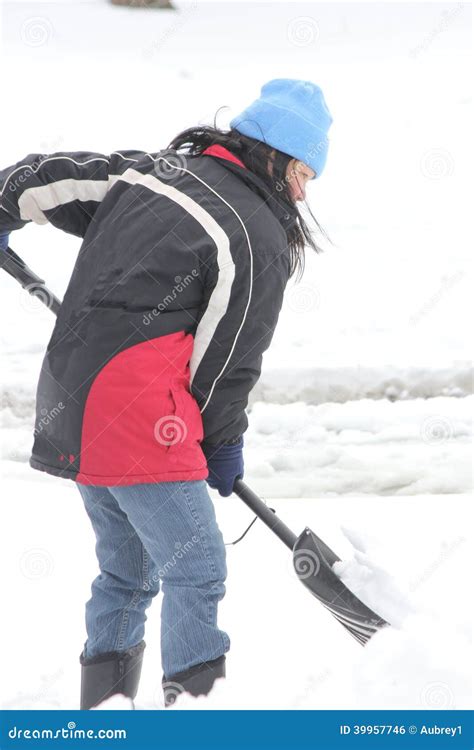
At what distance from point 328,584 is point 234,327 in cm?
82

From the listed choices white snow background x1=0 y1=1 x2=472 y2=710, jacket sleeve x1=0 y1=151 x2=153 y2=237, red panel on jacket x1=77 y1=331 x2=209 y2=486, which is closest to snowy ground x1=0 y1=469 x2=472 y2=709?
white snow background x1=0 y1=1 x2=472 y2=710

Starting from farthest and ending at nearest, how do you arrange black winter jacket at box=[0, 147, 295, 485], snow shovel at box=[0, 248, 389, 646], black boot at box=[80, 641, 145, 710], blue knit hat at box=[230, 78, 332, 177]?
snow shovel at box=[0, 248, 389, 646], black boot at box=[80, 641, 145, 710], blue knit hat at box=[230, 78, 332, 177], black winter jacket at box=[0, 147, 295, 485]

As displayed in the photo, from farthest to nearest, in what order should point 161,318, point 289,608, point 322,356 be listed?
point 322,356 → point 289,608 → point 161,318

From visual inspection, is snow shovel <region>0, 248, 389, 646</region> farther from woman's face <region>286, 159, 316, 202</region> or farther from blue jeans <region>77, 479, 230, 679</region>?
woman's face <region>286, 159, 316, 202</region>

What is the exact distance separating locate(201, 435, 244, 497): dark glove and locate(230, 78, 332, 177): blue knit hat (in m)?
0.68

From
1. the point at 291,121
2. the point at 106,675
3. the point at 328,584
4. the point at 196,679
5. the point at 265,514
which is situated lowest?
the point at 106,675

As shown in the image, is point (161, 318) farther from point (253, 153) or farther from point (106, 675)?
point (106, 675)

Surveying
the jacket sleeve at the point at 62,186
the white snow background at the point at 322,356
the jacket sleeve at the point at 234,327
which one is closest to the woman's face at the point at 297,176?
the jacket sleeve at the point at 234,327

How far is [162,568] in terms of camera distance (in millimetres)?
1930

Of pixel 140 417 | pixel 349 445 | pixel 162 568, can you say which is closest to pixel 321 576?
pixel 162 568

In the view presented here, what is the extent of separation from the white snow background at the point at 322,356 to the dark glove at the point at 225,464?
31 centimetres

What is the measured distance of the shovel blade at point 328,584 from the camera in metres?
2.29

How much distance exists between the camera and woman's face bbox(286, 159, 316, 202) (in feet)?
6.46

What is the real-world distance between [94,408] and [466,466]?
2.50 meters
